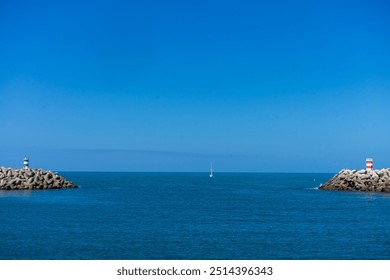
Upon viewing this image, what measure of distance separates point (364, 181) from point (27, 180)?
61769 mm

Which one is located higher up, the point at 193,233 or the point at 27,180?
the point at 27,180

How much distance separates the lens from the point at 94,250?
93.8 ft

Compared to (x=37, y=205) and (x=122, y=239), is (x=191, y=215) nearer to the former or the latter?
(x=122, y=239)

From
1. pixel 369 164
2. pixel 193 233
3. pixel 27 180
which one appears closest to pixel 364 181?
pixel 369 164

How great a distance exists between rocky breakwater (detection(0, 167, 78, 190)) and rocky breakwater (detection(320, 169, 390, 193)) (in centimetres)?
5488

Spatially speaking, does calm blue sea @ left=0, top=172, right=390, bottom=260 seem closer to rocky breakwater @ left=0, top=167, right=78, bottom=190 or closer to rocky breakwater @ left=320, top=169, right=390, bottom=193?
rocky breakwater @ left=320, top=169, right=390, bottom=193

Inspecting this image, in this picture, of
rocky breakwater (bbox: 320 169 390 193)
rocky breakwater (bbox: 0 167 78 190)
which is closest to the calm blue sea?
rocky breakwater (bbox: 320 169 390 193)

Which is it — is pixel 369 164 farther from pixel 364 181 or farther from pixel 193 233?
pixel 193 233

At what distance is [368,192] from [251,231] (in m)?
53.9

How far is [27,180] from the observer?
88.4 meters

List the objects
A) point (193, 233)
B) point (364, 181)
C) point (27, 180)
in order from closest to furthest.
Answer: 1. point (193, 233)
2. point (364, 181)
3. point (27, 180)

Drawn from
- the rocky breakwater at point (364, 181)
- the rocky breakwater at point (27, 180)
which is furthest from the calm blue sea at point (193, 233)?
the rocky breakwater at point (27, 180)
